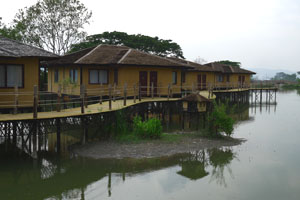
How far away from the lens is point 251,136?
20.3 meters

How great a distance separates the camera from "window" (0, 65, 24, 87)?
14.4 metres

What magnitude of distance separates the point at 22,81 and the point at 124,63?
7725mm

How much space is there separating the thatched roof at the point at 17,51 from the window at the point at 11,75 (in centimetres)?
80

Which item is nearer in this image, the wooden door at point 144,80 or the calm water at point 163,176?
the calm water at point 163,176

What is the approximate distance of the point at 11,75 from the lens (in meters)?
14.7

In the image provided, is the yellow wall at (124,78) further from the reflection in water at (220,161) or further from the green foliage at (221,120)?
the reflection in water at (220,161)

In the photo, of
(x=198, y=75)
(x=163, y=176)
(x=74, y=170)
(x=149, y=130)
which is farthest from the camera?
(x=198, y=75)

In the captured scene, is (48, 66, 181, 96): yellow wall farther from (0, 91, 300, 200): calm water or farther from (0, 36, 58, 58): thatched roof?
(0, 91, 300, 200): calm water

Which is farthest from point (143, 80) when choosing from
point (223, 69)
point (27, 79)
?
point (223, 69)

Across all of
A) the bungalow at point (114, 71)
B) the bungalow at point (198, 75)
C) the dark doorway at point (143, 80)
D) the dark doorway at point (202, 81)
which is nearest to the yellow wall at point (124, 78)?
the bungalow at point (114, 71)

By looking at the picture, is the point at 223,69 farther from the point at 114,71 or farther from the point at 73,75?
the point at 73,75

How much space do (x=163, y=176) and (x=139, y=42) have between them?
35.1 metres

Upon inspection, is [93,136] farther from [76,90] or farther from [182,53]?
[182,53]

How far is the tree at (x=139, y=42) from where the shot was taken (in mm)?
43875
